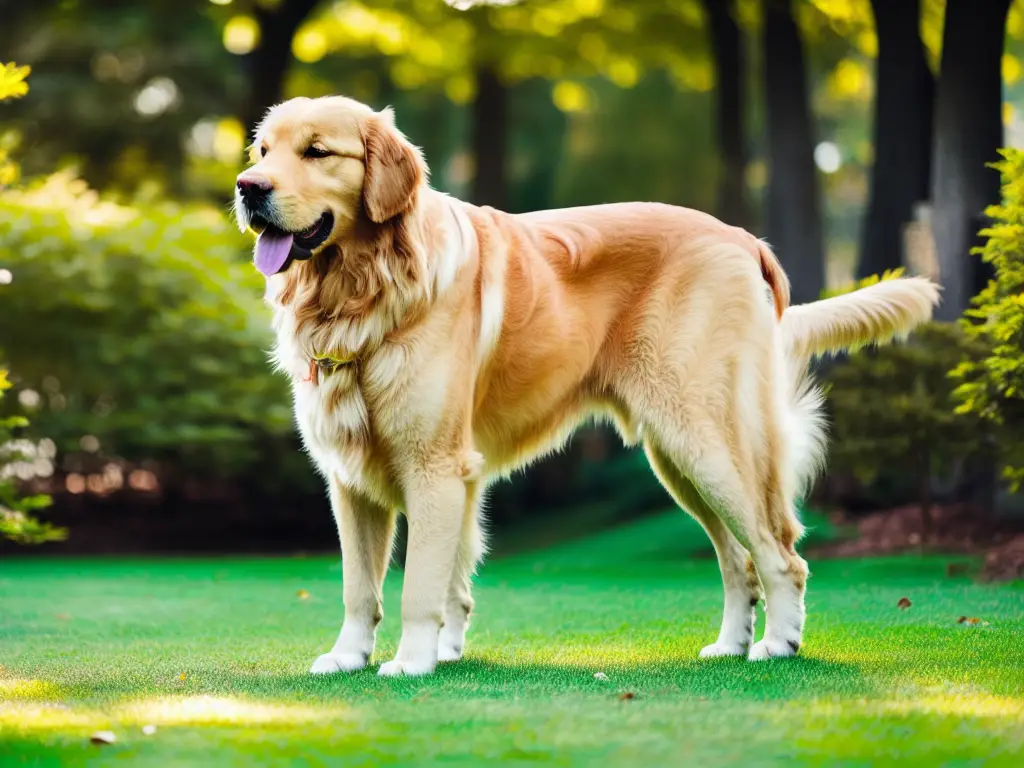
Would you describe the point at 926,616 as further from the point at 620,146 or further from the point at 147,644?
the point at 620,146

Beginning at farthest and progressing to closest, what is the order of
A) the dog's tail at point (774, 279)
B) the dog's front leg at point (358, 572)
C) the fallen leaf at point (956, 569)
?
the fallen leaf at point (956, 569)
the dog's tail at point (774, 279)
the dog's front leg at point (358, 572)

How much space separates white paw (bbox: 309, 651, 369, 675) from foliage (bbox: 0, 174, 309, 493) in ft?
27.6

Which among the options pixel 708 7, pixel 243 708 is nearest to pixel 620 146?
pixel 708 7

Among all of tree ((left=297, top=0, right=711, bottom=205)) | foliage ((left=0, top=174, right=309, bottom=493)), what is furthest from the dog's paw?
tree ((left=297, top=0, right=711, bottom=205))

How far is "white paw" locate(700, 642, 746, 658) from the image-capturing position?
576 centimetres

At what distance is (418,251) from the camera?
5246mm

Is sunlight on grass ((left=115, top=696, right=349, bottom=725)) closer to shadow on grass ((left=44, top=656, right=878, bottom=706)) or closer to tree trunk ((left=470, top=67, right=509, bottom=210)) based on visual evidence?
shadow on grass ((left=44, top=656, right=878, bottom=706))

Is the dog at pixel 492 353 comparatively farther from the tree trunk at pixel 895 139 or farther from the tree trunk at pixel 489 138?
the tree trunk at pixel 489 138

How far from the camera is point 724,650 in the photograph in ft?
19.0

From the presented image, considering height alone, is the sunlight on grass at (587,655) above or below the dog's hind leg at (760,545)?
below

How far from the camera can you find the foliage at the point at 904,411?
10312 mm

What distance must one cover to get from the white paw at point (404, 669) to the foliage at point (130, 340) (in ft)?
28.7

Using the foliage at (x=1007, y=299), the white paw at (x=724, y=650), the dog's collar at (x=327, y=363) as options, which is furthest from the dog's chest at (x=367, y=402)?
the foliage at (x=1007, y=299)

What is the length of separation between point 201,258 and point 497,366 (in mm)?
9404
